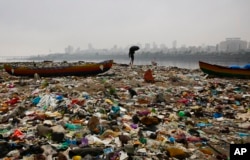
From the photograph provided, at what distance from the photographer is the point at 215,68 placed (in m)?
13.1

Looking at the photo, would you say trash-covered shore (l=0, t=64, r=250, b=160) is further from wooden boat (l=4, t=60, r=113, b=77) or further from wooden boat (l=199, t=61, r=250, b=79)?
wooden boat (l=4, t=60, r=113, b=77)

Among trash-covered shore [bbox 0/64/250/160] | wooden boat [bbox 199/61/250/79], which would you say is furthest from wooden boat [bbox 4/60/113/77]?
wooden boat [bbox 199/61/250/79]

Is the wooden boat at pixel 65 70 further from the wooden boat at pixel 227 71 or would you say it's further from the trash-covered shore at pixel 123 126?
the wooden boat at pixel 227 71

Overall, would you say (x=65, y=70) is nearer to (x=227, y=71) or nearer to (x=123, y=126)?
(x=227, y=71)

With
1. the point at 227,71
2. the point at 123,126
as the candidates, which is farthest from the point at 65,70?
the point at 123,126

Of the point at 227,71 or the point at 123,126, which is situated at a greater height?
the point at 227,71

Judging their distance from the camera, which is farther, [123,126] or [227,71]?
[227,71]

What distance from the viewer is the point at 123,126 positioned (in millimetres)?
4941

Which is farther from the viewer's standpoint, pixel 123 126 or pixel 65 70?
pixel 65 70

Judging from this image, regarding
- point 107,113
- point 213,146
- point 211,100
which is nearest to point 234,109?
point 211,100

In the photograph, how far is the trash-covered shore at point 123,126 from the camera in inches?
153

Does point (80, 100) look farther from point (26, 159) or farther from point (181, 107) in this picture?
point (26, 159)

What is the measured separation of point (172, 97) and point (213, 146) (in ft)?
12.0

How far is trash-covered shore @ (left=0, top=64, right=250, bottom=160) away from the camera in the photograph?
388 cm
